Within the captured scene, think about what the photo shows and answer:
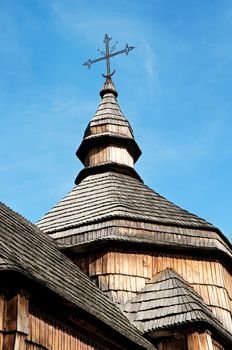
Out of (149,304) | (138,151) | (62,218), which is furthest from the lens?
(138,151)

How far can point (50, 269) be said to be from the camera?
1066 centimetres

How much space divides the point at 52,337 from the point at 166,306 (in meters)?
4.01

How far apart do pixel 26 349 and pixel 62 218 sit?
7888 mm

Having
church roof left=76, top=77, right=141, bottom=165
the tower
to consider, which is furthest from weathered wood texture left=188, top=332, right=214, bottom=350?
church roof left=76, top=77, right=141, bottom=165

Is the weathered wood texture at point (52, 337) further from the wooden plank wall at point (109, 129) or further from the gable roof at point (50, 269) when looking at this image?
the wooden plank wall at point (109, 129)

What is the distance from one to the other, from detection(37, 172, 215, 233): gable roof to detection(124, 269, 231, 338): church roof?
70.4 inches

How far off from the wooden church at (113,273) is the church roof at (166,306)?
0.09 feet

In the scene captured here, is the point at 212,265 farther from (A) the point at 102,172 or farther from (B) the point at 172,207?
(A) the point at 102,172

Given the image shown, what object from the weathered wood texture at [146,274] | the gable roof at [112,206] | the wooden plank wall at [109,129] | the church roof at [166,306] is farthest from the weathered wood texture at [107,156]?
the church roof at [166,306]

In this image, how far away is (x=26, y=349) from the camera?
27.2 ft

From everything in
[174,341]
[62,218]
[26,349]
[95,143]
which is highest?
[95,143]

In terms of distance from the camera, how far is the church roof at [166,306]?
39.3 feet

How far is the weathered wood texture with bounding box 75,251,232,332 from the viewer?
13.8m

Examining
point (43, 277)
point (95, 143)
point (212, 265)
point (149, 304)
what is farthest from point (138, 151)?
point (43, 277)
